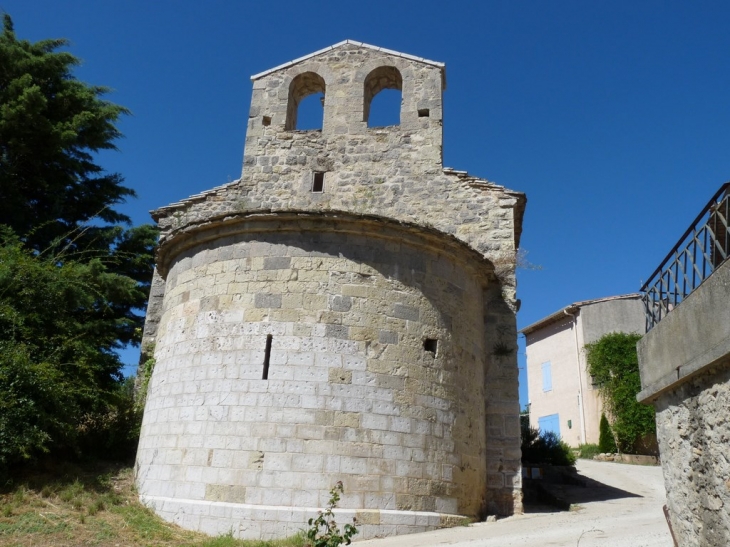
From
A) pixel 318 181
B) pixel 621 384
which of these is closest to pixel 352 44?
pixel 318 181

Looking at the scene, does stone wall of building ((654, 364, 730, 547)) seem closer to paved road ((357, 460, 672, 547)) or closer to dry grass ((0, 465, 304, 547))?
paved road ((357, 460, 672, 547))

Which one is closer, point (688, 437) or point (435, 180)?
point (688, 437)

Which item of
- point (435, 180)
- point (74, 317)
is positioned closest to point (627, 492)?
point (435, 180)

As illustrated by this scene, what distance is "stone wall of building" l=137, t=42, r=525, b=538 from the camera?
6.60m

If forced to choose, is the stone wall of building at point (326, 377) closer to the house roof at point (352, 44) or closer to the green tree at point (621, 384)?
the house roof at point (352, 44)

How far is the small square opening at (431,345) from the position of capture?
7.53m

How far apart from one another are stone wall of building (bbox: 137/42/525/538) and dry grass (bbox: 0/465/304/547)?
0.26 m

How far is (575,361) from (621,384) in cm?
207

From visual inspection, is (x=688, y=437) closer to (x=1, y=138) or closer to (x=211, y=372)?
(x=211, y=372)

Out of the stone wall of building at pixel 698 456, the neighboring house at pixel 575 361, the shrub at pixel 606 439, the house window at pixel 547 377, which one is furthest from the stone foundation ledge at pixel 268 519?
the house window at pixel 547 377

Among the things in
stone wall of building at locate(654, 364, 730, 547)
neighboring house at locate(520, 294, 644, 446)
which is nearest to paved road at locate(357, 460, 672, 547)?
stone wall of building at locate(654, 364, 730, 547)

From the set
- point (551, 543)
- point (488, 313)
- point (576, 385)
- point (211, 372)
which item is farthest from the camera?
point (576, 385)

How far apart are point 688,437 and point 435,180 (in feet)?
22.8

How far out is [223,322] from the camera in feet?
24.0
